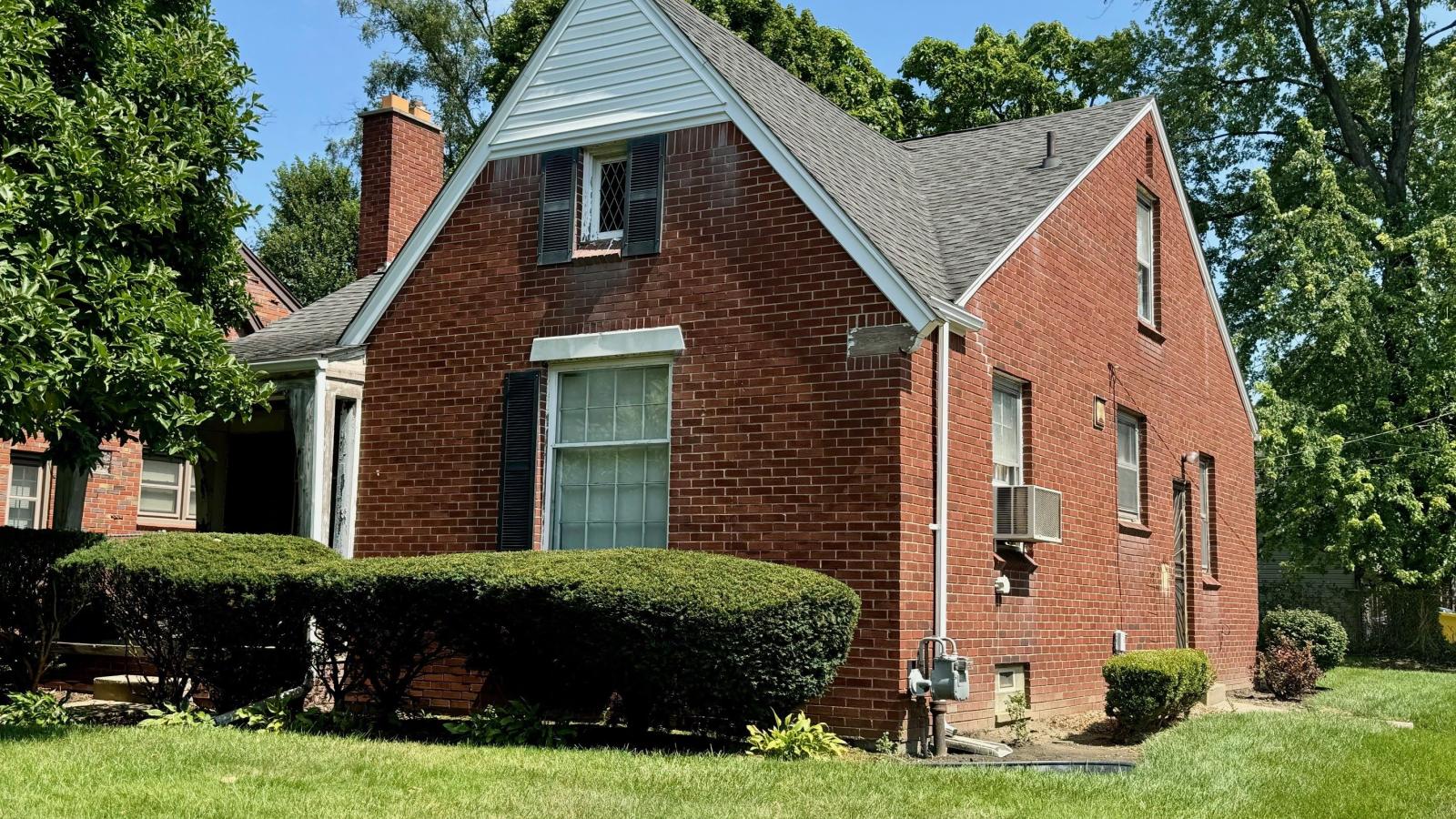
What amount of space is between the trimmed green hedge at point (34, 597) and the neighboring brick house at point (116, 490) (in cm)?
631

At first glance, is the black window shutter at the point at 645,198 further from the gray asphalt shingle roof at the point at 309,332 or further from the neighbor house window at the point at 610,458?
the gray asphalt shingle roof at the point at 309,332

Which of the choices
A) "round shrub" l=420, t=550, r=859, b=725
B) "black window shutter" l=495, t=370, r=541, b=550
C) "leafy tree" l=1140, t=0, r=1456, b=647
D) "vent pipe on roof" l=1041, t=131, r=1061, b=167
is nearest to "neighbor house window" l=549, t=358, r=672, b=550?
"black window shutter" l=495, t=370, r=541, b=550

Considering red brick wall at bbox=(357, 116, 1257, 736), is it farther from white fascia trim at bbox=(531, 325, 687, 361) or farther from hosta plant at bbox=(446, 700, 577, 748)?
hosta plant at bbox=(446, 700, 577, 748)

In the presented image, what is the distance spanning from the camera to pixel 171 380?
36.8 ft

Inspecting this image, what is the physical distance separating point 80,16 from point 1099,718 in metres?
11.5

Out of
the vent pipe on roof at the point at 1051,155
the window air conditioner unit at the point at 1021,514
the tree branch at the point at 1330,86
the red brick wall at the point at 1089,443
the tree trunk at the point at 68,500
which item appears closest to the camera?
the red brick wall at the point at 1089,443

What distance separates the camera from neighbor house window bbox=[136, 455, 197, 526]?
66.9 feet

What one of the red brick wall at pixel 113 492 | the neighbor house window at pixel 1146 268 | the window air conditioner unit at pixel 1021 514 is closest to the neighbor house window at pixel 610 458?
the window air conditioner unit at pixel 1021 514

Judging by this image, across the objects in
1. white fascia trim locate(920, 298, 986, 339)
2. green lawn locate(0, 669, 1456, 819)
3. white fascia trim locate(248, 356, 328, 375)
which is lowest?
green lawn locate(0, 669, 1456, 819)

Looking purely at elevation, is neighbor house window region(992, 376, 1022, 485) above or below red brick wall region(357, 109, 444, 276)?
below

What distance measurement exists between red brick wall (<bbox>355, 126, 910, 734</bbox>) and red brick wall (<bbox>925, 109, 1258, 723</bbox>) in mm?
487

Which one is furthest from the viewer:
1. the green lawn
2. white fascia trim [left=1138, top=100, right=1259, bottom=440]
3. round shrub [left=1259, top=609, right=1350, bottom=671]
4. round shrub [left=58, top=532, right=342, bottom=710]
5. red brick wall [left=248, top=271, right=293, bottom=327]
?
red brick wall [left=248, top=271, right=293, bottom=327]

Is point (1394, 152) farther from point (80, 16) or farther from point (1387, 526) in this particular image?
point (80, 16)

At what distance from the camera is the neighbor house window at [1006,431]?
1295 centimetres
